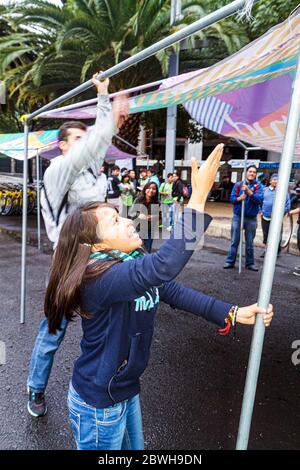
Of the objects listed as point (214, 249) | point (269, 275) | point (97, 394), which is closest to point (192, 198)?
point (269, 275)

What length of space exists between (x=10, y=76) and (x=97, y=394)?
13490mm

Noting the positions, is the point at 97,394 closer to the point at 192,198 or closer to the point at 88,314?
the point at 88,314

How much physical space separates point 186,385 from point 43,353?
1.26 metres

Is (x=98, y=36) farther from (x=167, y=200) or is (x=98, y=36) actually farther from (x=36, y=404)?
(x=36, y=404)

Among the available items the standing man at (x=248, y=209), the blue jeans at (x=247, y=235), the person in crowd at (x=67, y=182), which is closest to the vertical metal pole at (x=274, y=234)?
the person in crowd at (x=67, y=182)

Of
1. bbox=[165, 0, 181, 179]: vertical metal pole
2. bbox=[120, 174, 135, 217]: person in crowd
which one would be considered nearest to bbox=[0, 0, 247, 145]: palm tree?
bbox=[165, 0, 181, 179]: vertical metal pole

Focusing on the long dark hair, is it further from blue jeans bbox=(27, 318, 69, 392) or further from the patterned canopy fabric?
the patterned canopy fabric

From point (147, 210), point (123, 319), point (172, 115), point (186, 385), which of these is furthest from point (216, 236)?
point (123, 319)

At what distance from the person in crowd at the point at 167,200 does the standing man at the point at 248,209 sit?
4.04 m

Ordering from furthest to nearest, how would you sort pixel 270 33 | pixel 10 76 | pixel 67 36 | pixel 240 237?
pixel 10 76
pixel 67 36
pixel 240 237
pixel 270 33

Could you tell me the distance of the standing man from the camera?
6461 millimetres

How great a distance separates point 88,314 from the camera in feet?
4.96

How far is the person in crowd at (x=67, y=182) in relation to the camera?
2.26m

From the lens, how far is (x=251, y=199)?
258 inches
